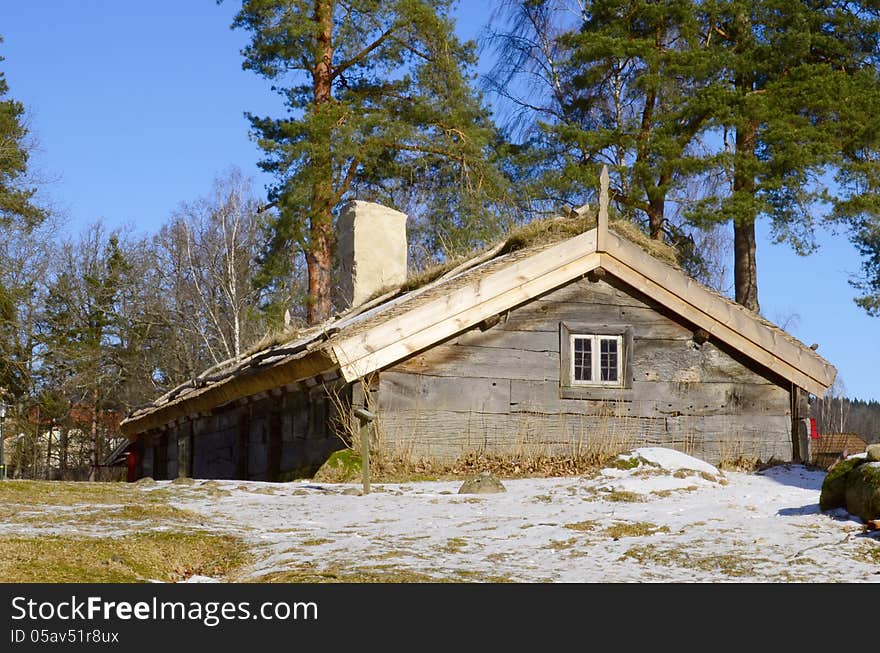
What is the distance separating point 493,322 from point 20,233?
79.7 feet

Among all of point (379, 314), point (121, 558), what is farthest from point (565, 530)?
point (379, 314)

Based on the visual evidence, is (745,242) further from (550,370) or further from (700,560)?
(700,560)

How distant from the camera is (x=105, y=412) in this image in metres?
40.6

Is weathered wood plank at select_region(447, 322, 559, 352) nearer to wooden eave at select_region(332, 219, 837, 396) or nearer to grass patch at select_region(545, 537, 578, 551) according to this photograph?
wooden eave at select_region(332, 219, 837, 396)

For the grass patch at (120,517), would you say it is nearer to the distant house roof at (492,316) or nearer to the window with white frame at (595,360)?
the distant house roof at (492,316)

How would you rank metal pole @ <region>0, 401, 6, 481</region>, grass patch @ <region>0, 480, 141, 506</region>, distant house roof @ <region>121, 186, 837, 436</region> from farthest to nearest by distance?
metal pole @ <region>0, 401, 6, 481</region>
distant house roof @ <region>121, 186, 837, 436</region>
grass patch @ <region>0, 480, 141, 506</region>

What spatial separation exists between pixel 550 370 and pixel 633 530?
6.39m

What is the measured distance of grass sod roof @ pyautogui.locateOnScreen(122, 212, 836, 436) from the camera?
12531mm

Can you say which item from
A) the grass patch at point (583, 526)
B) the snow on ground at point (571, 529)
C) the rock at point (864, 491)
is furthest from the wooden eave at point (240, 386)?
the rock at point (864, 491)

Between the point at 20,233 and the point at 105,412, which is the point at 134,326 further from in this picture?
the point at 20,233

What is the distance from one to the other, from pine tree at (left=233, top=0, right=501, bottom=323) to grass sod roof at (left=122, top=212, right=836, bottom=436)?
343 inches

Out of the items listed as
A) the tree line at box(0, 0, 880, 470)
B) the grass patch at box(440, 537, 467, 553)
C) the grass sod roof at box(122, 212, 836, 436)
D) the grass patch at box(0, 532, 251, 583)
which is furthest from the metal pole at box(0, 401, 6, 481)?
the grass patch at box(440, 537, 467, 553)

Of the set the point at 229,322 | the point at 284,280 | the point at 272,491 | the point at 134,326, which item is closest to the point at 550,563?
the point at 272,491

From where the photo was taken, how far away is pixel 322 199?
2570cm
